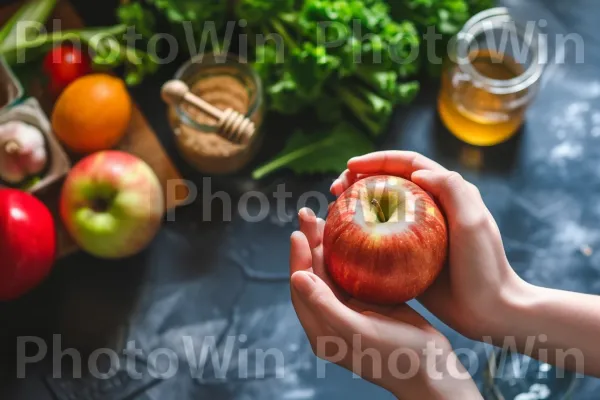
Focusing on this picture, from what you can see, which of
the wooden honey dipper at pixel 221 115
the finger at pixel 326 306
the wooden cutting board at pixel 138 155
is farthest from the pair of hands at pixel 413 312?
the wooden cutting board at pixel 138 155

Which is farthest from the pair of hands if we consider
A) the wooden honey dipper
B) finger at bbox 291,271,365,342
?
the wooden honey dipper

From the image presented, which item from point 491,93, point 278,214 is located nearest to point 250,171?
point 278,214

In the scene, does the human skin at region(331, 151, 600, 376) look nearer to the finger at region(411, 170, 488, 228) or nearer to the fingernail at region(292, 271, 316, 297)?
the finger at region(411, 170, 488, 228)

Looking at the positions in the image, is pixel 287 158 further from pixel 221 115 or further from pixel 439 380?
pixel 439 380

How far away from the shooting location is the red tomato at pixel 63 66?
3.03ft

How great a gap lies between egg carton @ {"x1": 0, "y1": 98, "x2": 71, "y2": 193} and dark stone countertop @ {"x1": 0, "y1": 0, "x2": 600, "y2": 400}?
0.11 meters

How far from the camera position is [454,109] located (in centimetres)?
93

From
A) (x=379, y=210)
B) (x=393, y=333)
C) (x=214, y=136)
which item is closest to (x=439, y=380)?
(x=393, y=333)

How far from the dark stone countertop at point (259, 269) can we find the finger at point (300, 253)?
0.21 m

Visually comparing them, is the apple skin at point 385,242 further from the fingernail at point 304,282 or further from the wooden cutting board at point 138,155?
the wooden cutting board at point 138,155

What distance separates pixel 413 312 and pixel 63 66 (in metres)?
0.58

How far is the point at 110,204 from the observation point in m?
0.87

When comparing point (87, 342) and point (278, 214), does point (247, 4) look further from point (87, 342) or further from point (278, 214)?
point (87, 342)

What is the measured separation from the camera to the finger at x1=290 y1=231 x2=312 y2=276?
678 millimetres
